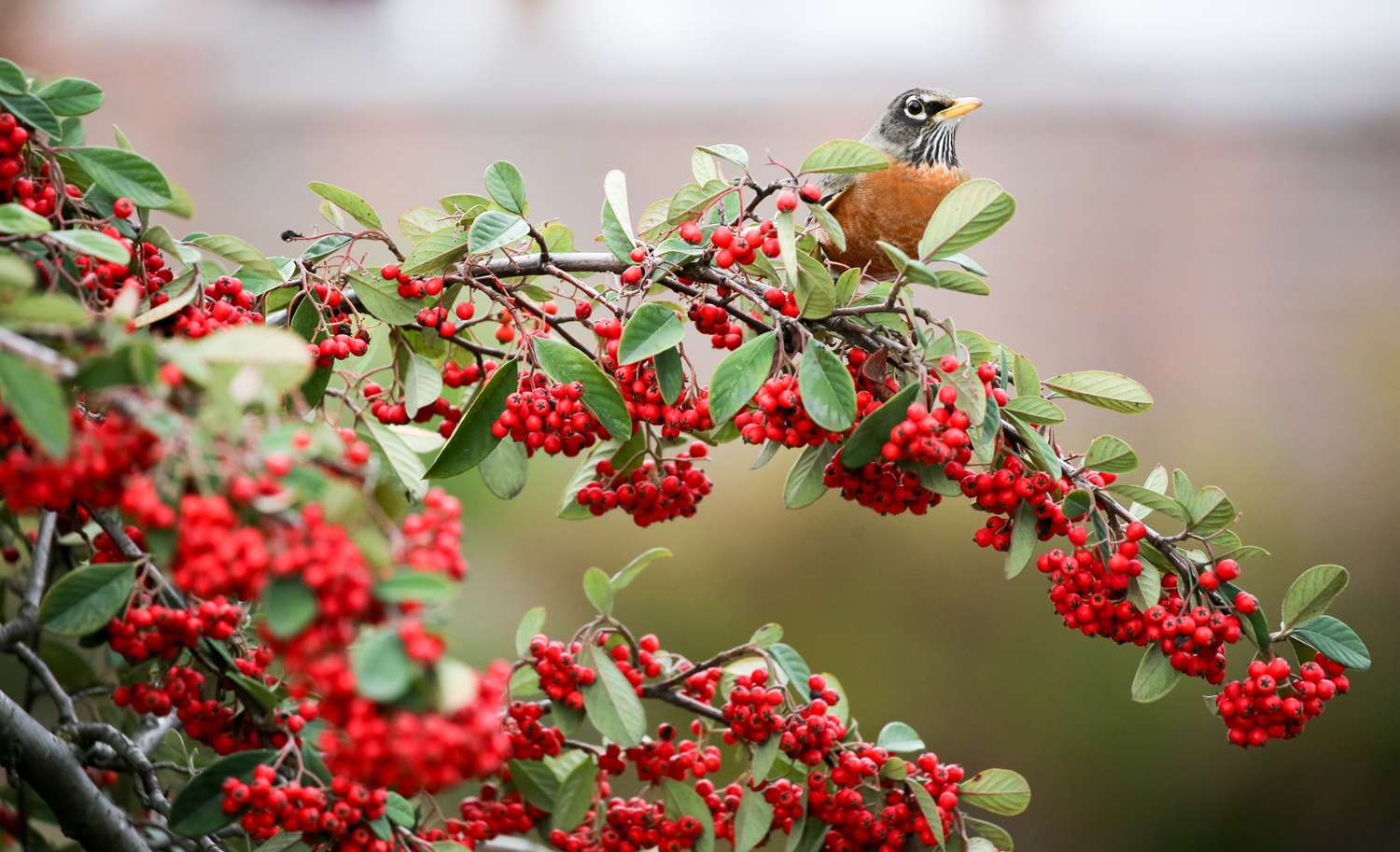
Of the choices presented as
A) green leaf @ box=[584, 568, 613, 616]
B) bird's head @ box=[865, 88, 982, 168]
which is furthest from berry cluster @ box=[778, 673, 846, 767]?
bird's head @ box=[865, 88, 982, 168]

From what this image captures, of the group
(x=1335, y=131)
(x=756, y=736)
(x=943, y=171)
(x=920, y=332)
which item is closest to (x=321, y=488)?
(x=920, y=332)

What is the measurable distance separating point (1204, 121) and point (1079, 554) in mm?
3452

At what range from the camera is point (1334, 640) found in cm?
107

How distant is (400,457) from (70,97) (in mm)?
426

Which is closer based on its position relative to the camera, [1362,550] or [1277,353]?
[1362,550]

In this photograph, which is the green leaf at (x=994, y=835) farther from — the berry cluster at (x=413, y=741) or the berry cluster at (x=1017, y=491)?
the berry cluster at (x=413, y=741)

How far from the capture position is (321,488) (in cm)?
58

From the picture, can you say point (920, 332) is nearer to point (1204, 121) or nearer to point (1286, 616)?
point (1286, 616)

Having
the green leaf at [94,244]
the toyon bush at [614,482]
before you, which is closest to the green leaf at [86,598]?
the toyon bush at [614,482]

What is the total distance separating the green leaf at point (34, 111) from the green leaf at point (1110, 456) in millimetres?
918

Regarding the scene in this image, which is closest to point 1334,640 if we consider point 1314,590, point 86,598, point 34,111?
point 1314,590

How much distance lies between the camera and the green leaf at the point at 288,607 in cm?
54

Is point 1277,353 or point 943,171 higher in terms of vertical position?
point 943,171

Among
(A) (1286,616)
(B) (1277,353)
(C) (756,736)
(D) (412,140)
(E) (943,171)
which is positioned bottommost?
(B) (1277,353)
